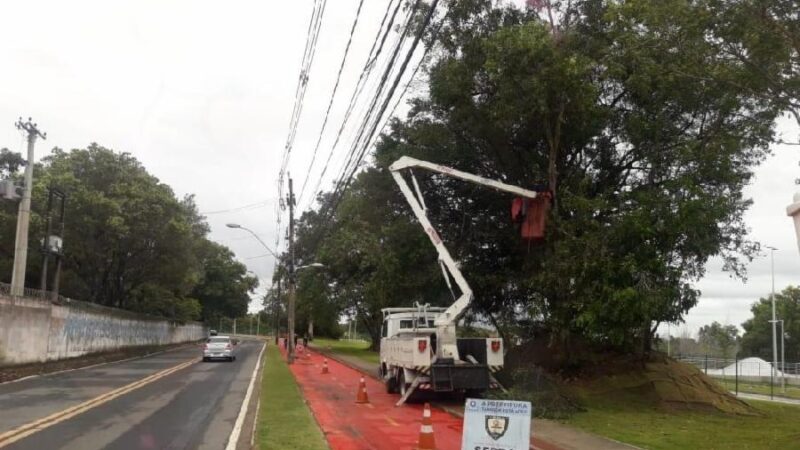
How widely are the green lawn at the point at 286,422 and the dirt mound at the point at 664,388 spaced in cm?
704

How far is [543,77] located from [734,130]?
5.63 meters

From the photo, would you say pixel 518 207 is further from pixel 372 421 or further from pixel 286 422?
pixel 286 422

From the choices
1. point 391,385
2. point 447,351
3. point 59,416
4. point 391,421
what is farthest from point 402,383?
point 59,416

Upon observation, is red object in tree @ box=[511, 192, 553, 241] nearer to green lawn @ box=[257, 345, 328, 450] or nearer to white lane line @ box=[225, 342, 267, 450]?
green lawn @ box=[257, 345, 328, 450]

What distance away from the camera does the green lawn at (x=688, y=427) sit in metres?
12.6

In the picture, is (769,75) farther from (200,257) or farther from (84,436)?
(200,257)

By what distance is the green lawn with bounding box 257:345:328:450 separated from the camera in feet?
36.4

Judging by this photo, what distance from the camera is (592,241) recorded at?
1677cm

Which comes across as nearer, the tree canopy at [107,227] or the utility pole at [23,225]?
the utility pole at [23,225]

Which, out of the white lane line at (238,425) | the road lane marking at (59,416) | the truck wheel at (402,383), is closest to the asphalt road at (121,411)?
the road lane marking at (59,416)

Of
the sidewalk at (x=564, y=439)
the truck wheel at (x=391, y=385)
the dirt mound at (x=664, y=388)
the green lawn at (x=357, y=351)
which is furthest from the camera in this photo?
the green lawn at (x=357, y=351)

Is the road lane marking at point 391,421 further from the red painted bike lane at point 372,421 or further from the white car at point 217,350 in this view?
the white car at point 217,350

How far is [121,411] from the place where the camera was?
590 inches

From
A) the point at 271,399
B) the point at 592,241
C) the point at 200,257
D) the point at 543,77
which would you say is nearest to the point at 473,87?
the point at 543,77
